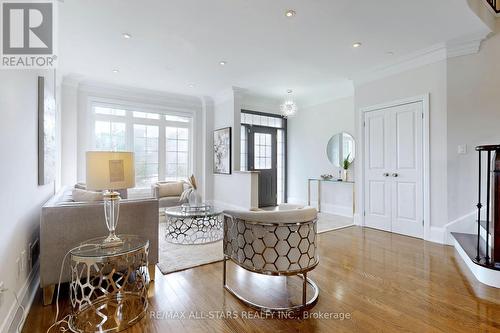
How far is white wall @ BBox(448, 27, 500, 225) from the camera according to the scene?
341 cm

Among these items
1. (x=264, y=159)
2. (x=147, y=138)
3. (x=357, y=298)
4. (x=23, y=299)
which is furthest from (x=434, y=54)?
(x=147, y=138)

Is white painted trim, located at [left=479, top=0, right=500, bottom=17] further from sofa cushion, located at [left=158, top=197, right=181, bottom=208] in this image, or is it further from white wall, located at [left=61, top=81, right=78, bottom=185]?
white wall, located at [left=61, top=81, right=78, bottom=185]

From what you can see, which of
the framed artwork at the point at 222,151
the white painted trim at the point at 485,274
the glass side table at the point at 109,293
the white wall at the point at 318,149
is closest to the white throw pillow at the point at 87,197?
the glass side table at the point at 109,293

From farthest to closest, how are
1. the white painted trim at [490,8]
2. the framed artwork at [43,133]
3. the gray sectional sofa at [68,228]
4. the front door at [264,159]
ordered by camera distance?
1. the front door at [264,159]
2. the white painted trim at [490,8]
3. the framed artwork at [43,133]
4. the gray sectional sofa at [68,228]

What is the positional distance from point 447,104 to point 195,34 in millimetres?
3571

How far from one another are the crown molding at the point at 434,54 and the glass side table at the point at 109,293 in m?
4.39

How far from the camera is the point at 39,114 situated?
8.56ft

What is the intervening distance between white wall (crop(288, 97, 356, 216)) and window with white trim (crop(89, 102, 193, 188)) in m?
2.80

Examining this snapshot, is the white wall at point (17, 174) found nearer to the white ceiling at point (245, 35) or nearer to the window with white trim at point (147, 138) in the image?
the white ceiling at point (245, 35)

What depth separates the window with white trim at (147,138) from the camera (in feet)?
17.7

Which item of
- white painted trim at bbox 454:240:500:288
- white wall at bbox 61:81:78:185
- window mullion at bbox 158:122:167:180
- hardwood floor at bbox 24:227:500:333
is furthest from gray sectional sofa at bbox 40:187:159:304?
window mullion at bbox 158:122:167:180

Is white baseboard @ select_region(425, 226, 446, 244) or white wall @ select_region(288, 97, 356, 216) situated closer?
white baseboard @ select_region(425, 226, 446, 244)

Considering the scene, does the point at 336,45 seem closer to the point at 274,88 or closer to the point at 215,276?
the point at 274,88

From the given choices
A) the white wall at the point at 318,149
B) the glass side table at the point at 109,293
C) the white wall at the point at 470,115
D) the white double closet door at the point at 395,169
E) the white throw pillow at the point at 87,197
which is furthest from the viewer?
the white wall at the point at 318,149
